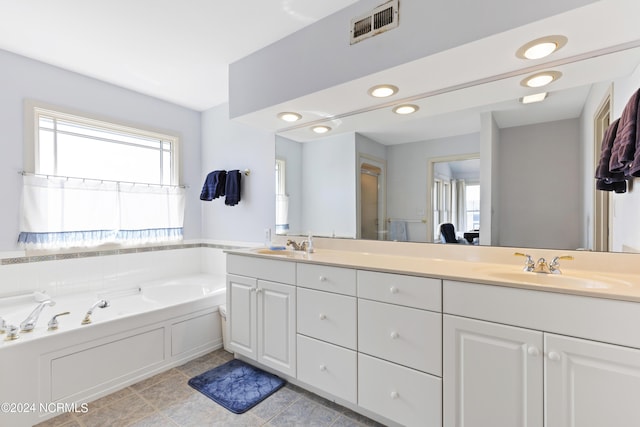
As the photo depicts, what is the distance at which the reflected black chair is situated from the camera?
1888 mm

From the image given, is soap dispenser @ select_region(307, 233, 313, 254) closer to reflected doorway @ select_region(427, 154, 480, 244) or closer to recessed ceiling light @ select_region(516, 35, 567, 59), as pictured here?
reflected doorway @ select_region(427, 154, 480, 244)

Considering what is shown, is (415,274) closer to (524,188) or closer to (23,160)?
(524,188)

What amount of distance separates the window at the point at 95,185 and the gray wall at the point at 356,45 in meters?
1.46

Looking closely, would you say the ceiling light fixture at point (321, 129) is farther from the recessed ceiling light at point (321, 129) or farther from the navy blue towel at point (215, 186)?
the navy blue towel at point (215, 186)

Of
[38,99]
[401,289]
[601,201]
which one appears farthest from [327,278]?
[38,99]

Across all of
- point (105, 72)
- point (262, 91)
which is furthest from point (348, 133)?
point (105, 72)

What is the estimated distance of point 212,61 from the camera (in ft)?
8.05

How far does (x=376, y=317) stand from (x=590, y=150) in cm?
142

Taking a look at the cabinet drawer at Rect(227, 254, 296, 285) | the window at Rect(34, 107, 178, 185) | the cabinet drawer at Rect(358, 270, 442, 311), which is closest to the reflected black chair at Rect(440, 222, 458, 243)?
the cabinet drawer at Rect(358, 270, 442, 311)

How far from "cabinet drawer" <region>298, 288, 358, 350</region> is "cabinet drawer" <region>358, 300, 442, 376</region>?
6 centimetres

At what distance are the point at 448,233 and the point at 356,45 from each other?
1.30 meters

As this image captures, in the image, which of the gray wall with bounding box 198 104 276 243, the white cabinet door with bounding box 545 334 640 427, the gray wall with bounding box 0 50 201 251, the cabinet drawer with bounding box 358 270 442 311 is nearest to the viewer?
the white cabinet door with bounding box 545 334 640 427

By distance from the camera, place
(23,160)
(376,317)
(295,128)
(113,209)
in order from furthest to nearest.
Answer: (113,209) → (295,128) → (23,160) → (376,317)

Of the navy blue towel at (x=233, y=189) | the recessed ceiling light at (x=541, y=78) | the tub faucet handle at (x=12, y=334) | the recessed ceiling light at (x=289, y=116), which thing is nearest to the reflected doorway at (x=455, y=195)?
the recessed ceiling light at (x=541, y=78)
